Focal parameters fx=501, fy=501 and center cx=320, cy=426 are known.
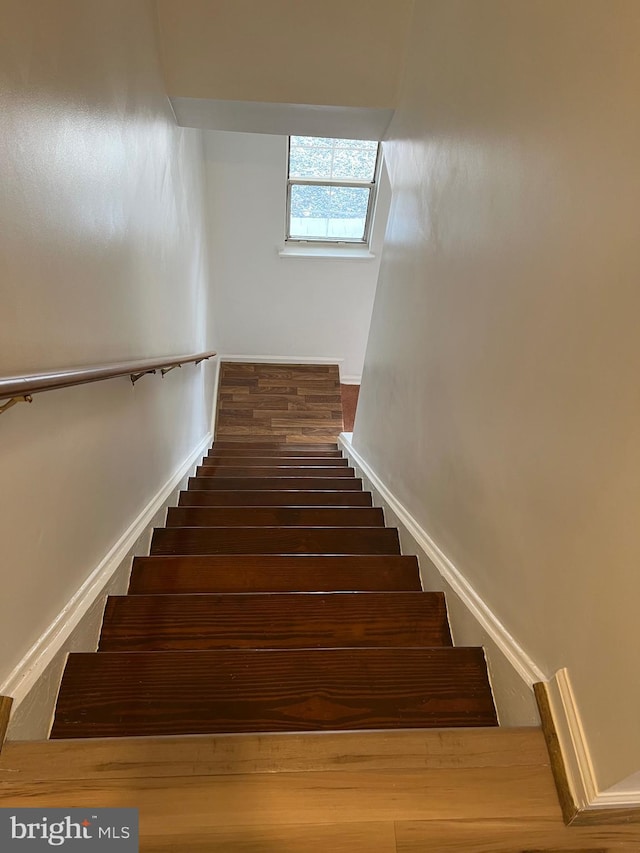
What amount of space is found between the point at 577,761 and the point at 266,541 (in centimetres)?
132

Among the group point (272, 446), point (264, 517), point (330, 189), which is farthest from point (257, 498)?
point (330, 189)

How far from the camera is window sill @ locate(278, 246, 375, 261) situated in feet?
15.6

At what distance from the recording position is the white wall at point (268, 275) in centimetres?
414

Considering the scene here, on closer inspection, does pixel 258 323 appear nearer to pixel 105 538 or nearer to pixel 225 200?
pixel 225 200

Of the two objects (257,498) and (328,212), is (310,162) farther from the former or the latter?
(257,498)

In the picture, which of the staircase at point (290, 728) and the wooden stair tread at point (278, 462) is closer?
the staircase at point (290, 728)

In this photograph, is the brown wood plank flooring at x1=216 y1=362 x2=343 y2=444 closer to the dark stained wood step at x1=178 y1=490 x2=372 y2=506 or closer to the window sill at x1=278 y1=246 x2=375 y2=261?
the window sill at x1=278 y1=246 x2=375 y2=261

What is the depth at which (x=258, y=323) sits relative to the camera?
5.33 meters

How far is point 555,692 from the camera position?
3.39ft

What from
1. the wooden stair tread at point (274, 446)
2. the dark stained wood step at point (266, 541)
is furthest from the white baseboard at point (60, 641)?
the wooden stair tread at point (274, 446)

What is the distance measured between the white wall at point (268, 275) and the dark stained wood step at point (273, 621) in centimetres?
370

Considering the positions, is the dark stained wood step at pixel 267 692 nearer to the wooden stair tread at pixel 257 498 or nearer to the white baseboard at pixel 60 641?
the white baseboard at pixel 60 641

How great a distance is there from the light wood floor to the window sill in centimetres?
435

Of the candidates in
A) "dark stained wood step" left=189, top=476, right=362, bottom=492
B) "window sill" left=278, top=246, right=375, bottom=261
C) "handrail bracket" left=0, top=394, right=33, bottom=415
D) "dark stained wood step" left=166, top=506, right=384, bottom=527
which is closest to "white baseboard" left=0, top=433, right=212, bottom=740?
"dark stained wood step" left=166, top=506, right=384, bottom=527
